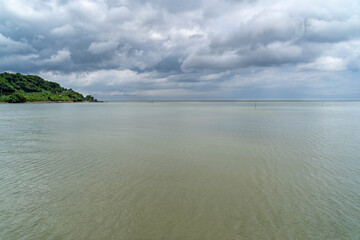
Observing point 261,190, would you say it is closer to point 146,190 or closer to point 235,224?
point 235,224

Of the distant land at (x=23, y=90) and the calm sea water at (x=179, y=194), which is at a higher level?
the distant land at (x=23, y=90)

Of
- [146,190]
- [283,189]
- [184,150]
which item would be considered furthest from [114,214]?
[184,150]

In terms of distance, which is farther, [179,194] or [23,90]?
[23,90]

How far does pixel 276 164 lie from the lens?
10109 mm

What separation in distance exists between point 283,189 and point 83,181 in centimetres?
783

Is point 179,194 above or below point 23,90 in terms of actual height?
below

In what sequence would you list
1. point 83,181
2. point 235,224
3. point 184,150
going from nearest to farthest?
point 235,224
point 83,181
point 184,150

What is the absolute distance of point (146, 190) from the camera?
704 cm

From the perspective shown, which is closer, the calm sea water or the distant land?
the calm sea water

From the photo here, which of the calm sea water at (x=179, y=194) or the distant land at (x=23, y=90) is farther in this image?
the distant land at (x=23, y=90)

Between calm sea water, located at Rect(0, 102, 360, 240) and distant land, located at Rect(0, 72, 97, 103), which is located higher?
distant land, located at Rect(0, 72, 97, 103)

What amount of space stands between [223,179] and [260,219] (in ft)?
9.25

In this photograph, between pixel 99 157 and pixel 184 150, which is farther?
pixel 184 150

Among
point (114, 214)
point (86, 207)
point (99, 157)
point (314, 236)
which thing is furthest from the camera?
point (99, 157)
